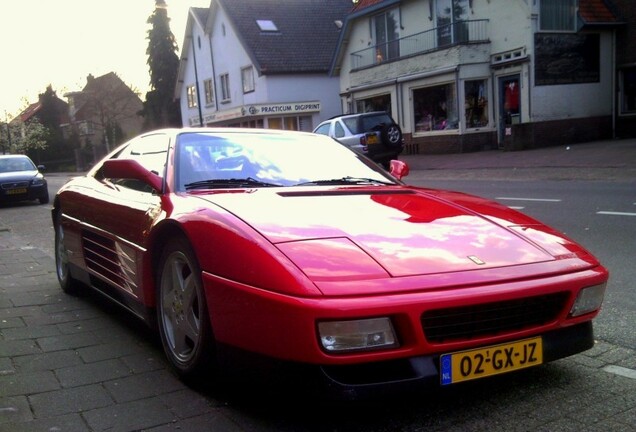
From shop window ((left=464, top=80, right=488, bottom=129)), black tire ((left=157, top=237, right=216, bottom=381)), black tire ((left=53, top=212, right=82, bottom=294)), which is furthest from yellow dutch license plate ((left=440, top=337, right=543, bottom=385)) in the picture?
shop window ((left=464, top=80, right=488, bottom=129))

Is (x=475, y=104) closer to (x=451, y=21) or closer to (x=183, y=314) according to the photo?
Result: (x=451, y=21)

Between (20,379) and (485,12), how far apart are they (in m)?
23.0

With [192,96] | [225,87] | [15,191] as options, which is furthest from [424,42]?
[192,96]

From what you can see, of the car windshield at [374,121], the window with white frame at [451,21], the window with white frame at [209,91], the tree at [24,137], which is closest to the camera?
the car windshield at [374,121]

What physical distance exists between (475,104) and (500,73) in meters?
1.50

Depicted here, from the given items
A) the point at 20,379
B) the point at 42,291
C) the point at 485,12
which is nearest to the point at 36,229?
the point at 42,291

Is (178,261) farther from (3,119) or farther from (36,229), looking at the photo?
(3,119)

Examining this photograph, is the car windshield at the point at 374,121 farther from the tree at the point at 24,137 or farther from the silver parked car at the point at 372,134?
the tree at the point at 24,137

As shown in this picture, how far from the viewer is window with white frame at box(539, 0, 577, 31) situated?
22000 mm

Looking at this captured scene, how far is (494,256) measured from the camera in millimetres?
2922

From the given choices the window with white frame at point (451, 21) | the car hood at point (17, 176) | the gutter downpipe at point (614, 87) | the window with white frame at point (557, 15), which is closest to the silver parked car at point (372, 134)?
the window with white frame at point (451, 21)

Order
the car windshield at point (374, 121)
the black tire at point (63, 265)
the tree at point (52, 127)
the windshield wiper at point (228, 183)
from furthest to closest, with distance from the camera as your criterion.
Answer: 1. the tree at point (52, 127)
2. the car windshield at point (374, 121)
3. the black tire at point (63, 265)
4. the windshield wiper at point (228, 183)

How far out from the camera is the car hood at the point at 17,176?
1728 cm

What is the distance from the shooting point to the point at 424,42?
26.4 m
